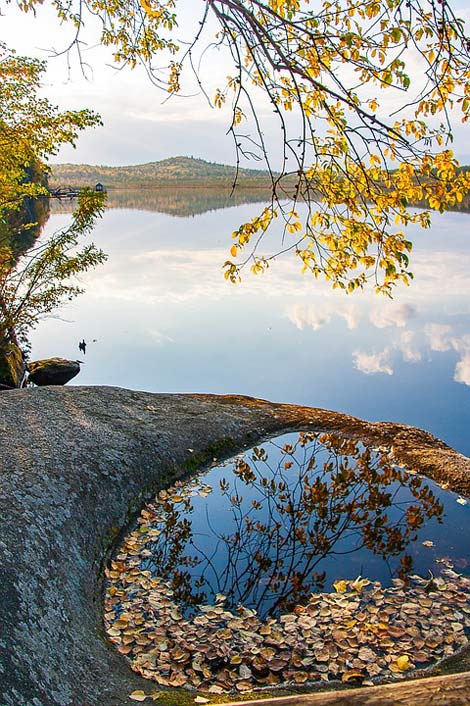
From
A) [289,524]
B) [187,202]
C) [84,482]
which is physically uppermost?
[187,202]

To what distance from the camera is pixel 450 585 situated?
7.22m

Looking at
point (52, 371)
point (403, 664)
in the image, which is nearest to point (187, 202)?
point (52, 371)

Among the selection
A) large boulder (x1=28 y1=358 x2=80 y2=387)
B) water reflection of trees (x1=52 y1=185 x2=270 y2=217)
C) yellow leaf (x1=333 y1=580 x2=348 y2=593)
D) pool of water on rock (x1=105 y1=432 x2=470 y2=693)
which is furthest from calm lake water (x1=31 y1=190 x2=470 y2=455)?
water reflection of trees (x1=52 y1=185 x2=270 y2=217)

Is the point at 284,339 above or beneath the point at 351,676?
above

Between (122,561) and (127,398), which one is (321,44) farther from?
(127,398)

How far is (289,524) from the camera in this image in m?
8.74

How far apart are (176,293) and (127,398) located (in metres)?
21.5

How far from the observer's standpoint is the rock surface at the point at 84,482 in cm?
521

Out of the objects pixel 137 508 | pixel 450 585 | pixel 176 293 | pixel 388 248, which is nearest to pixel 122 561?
pixel 137 508

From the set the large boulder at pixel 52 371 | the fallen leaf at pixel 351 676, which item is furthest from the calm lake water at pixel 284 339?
the fallen leaf at pixel 351 676

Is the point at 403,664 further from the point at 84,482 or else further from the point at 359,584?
the point at 84,482

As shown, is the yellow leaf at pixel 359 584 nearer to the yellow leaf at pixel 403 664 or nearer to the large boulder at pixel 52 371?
the yellow leaf at pixel 403 664

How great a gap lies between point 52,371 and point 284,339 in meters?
8.67

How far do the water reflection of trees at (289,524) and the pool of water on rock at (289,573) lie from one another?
0.02 m
